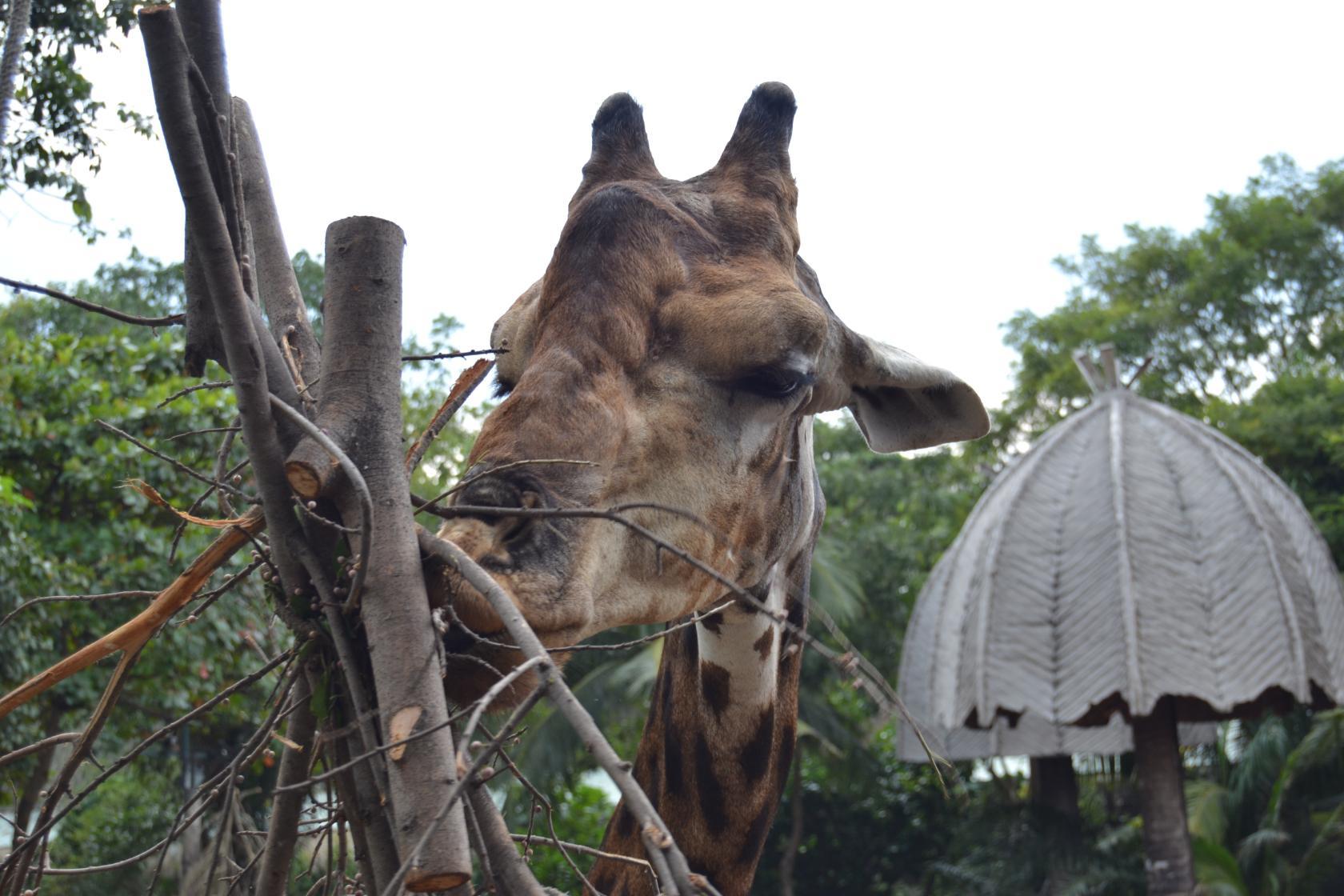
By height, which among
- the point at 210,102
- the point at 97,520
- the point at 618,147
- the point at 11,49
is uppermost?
the point at 97,520

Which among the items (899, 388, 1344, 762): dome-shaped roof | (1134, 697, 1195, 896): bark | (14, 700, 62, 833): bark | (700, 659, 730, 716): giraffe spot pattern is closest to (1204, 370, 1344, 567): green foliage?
(899, 388, 1344, 762): dome-shaped roof

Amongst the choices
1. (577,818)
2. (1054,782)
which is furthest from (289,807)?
(1054,782)

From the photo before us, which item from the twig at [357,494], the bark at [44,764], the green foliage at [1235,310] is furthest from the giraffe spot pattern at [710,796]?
the green foliage at [1235,310]

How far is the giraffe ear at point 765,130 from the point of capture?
3.37 meters

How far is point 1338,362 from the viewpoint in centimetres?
2577

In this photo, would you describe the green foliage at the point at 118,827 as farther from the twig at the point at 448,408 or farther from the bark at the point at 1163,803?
the twig at the point at 448,408

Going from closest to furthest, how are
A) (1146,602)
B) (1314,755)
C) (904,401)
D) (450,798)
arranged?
(450,798)
(904,401)
(1146,602)
(1314,755)

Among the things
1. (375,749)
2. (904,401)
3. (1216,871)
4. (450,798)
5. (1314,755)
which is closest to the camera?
(450,798)

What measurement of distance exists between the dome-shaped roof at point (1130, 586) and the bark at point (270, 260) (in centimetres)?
1024

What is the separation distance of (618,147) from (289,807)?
7.46 feet

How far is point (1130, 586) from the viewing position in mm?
11852

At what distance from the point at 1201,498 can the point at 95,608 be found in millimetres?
10375

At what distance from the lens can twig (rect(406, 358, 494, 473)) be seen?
5.77 ft

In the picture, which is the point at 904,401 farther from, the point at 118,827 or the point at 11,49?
the point at 118,827
